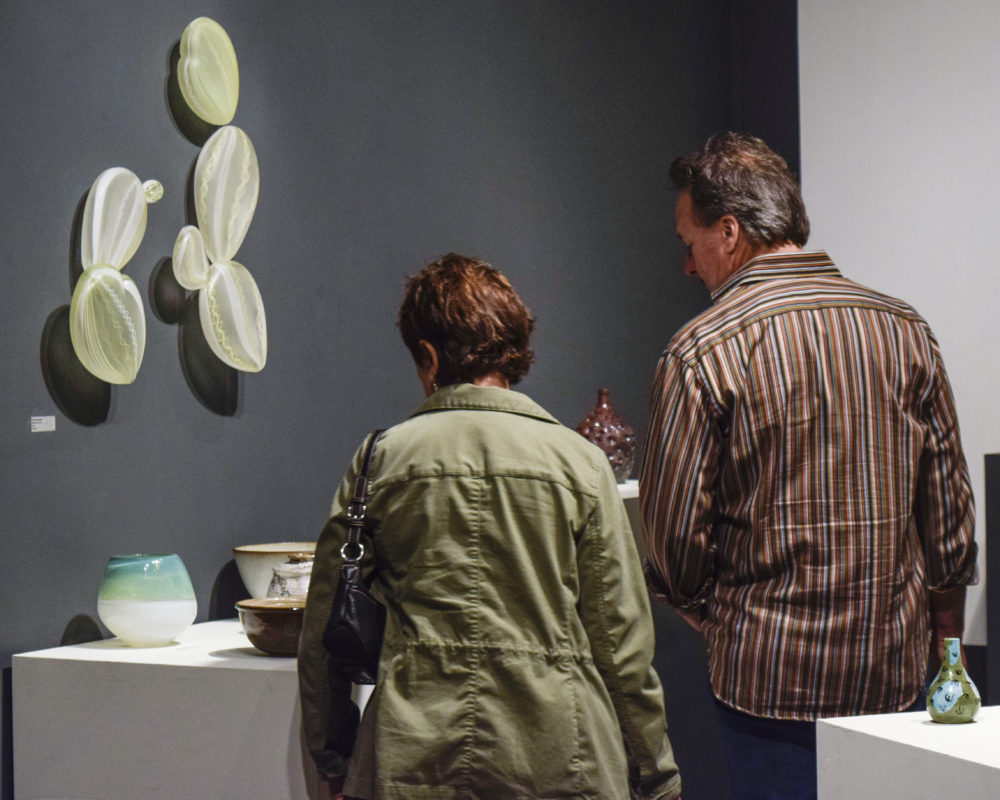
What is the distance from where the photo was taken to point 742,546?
5.82 ft

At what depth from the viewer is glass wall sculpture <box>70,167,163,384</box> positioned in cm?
212

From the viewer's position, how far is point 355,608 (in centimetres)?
153

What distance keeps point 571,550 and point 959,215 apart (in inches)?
82.5

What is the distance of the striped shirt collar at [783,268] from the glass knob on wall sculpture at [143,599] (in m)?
1.03

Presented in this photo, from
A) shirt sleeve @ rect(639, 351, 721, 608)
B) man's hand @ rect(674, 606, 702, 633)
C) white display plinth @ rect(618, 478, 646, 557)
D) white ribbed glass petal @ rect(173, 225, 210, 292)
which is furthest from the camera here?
white display plinth @ rect(618, 478, 646, 557)

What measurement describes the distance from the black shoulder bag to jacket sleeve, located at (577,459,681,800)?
27cm

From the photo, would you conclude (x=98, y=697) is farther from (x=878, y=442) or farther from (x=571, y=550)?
(x=878, y=442)

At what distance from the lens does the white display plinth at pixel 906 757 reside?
1391mm

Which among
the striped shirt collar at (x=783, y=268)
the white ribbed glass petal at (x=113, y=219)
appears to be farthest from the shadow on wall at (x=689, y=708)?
the white ribbed glass petal at (x=113, y=219)

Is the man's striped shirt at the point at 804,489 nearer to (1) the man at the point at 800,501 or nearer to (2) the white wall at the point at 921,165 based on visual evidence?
(1) the man at the point at 800,501

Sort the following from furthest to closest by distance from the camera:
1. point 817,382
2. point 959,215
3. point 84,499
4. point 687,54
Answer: point 687,54 < point 959,215 < point 84,499 < point 817,382

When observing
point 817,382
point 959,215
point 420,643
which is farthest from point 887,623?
point 959,215

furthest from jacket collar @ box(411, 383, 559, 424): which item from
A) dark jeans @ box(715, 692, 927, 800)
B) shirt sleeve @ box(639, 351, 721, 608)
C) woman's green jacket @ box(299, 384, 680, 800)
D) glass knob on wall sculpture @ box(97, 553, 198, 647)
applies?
glass knob on wall sculpture @ box(97, 553, 198, 647)

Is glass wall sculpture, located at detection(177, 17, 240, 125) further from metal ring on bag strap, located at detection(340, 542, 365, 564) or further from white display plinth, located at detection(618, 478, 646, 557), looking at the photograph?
white display plinth, located at detection(618, 478, 646, 557)
